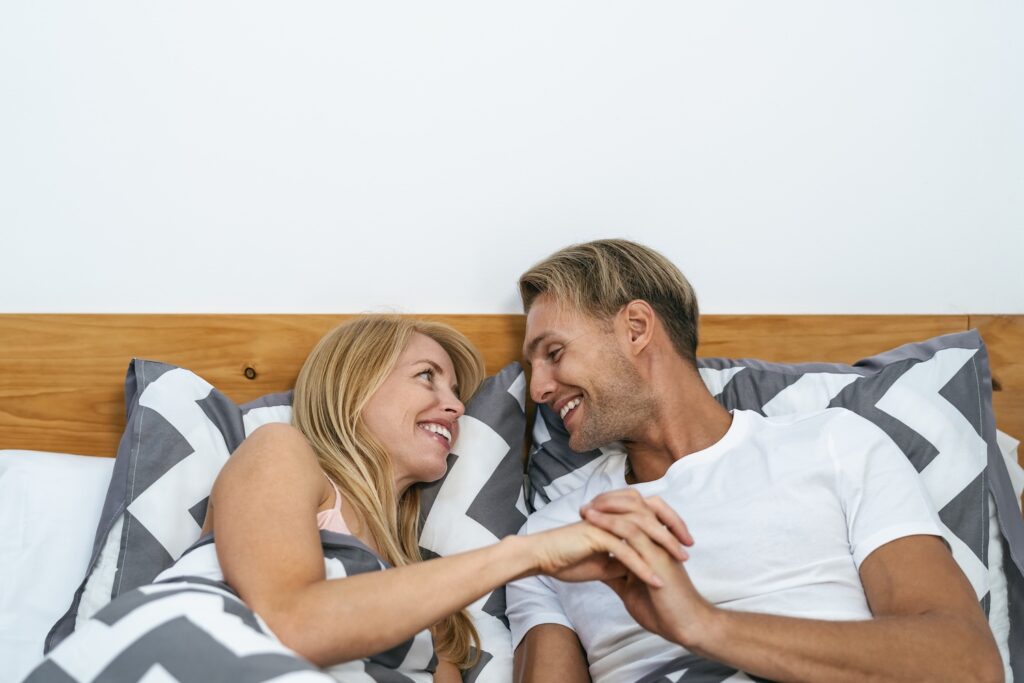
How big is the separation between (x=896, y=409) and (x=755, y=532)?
407mm

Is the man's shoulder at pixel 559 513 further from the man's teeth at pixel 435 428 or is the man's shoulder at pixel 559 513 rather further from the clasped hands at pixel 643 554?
the clasped hands at pixel 643 554

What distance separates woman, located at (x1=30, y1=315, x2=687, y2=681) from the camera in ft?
3.13

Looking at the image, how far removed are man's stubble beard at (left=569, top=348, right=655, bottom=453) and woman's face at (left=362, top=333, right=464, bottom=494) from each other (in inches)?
8.5

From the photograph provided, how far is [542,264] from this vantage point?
1483mm

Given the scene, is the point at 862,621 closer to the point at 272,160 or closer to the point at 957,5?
the point at 272,160

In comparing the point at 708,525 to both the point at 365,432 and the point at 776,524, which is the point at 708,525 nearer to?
the point at 776,524

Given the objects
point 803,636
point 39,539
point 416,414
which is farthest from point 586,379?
point 39,539

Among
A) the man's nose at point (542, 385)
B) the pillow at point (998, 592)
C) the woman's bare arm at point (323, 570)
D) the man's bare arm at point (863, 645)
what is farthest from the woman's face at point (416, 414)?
the pillow at point (998, 592)

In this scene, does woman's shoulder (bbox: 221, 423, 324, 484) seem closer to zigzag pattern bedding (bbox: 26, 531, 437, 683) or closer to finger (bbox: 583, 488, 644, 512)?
zigzag pattern bedding (bbox: 26, 531, 437, 683)

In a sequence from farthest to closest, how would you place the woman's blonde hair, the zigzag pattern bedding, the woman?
1. the woman's blonde hair
2. the woman
3. the zigzag pattern bedding

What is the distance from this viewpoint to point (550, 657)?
50.6 inches

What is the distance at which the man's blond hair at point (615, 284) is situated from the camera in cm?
142

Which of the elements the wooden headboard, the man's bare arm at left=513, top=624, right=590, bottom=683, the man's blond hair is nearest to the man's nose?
the man's blond hair

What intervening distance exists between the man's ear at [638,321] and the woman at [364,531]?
311 mm
